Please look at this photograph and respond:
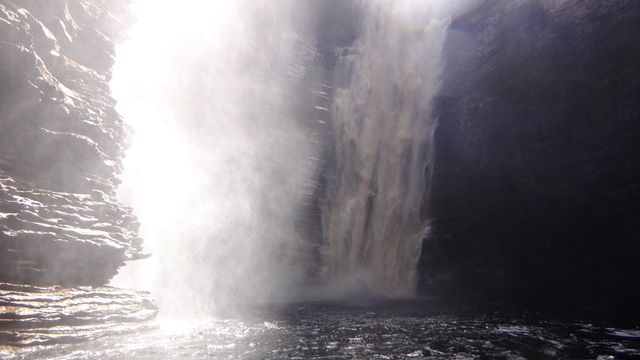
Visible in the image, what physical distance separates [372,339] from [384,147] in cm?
1501

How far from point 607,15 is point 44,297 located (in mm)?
21247

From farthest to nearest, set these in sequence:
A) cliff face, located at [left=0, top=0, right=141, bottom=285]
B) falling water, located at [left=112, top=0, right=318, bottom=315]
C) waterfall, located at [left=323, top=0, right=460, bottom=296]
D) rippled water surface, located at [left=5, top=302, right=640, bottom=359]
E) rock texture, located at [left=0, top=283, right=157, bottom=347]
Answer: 1. waterfall, located at [left=323, top=0, right=460, bottom=296]
2. falling water, located at [left=112, top=0, right=318, bottom=315]
3. cliff face, located at [left=0, top=0, right=141, bottom=285]
4. rock texture, located at [left=0, top=283, right=157, bottom=347]
5. rippled water surface, located at [left=5, top=302, right=640, bottom=359]

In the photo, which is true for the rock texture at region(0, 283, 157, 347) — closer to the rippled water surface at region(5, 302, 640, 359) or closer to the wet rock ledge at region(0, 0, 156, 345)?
the wet rock ledge at region(0, 0, 156, 345)

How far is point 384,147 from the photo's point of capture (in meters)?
24.7

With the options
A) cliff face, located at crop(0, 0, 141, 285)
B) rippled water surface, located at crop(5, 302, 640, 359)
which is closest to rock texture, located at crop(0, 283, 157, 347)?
rippled water surface, located at crop(5, 302, 640, 359)

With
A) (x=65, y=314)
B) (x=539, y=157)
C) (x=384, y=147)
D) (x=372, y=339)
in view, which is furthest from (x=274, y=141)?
(x=372, y=339)

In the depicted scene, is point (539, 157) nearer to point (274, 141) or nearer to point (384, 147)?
point (384, 147)

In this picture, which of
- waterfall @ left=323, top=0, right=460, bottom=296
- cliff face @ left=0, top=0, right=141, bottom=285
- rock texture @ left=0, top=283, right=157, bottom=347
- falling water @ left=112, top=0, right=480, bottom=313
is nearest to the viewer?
rock texture @ left=0, top=283, right=157, bottom=347

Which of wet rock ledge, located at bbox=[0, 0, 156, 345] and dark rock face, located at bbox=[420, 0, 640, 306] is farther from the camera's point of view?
dark rock face, located at bbox=[420, 0, 640, 306]

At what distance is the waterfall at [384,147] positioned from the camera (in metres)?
23.2

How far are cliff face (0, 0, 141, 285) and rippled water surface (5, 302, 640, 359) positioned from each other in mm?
2840

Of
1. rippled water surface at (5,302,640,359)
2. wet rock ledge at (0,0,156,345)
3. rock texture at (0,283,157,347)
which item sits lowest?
rippled water surface at (5,302,640,359)

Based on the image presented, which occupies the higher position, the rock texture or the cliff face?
the cliff face

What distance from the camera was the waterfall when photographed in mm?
23203
